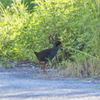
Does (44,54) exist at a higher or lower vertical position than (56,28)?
lower

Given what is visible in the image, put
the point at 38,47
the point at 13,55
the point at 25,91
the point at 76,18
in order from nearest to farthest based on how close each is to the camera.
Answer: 1. the point at 25,91
2. the point at 76,18
3. the point at 38,47
4. the point at 13,55

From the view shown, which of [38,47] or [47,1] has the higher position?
[47,1]

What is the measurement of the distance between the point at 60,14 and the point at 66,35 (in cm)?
56

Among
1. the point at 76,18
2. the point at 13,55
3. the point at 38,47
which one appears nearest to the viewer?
the point at 76,18

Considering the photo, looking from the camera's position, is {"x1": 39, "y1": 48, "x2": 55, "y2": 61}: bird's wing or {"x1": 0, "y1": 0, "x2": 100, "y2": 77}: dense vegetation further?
{"x1": 0, "y1": 0, "x2": 100, "y2": 77}: dense vegetation

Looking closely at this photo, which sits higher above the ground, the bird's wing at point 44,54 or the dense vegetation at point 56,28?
the dense vegetation at point 56,28

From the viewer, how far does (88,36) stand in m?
5.23

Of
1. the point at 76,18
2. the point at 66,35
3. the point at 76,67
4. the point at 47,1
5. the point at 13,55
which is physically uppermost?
the point at 47,1

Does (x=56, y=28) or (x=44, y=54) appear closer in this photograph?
(x=44, y=54)

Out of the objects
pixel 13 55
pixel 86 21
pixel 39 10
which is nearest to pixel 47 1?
pixel 39 10

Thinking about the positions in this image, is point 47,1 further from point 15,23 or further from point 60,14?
point 15,23

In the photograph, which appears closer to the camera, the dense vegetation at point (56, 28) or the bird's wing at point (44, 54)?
the bird's wing at point (44, 54)

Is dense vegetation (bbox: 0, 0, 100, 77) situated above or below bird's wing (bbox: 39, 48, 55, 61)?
above

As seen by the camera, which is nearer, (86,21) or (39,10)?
(86,21)
